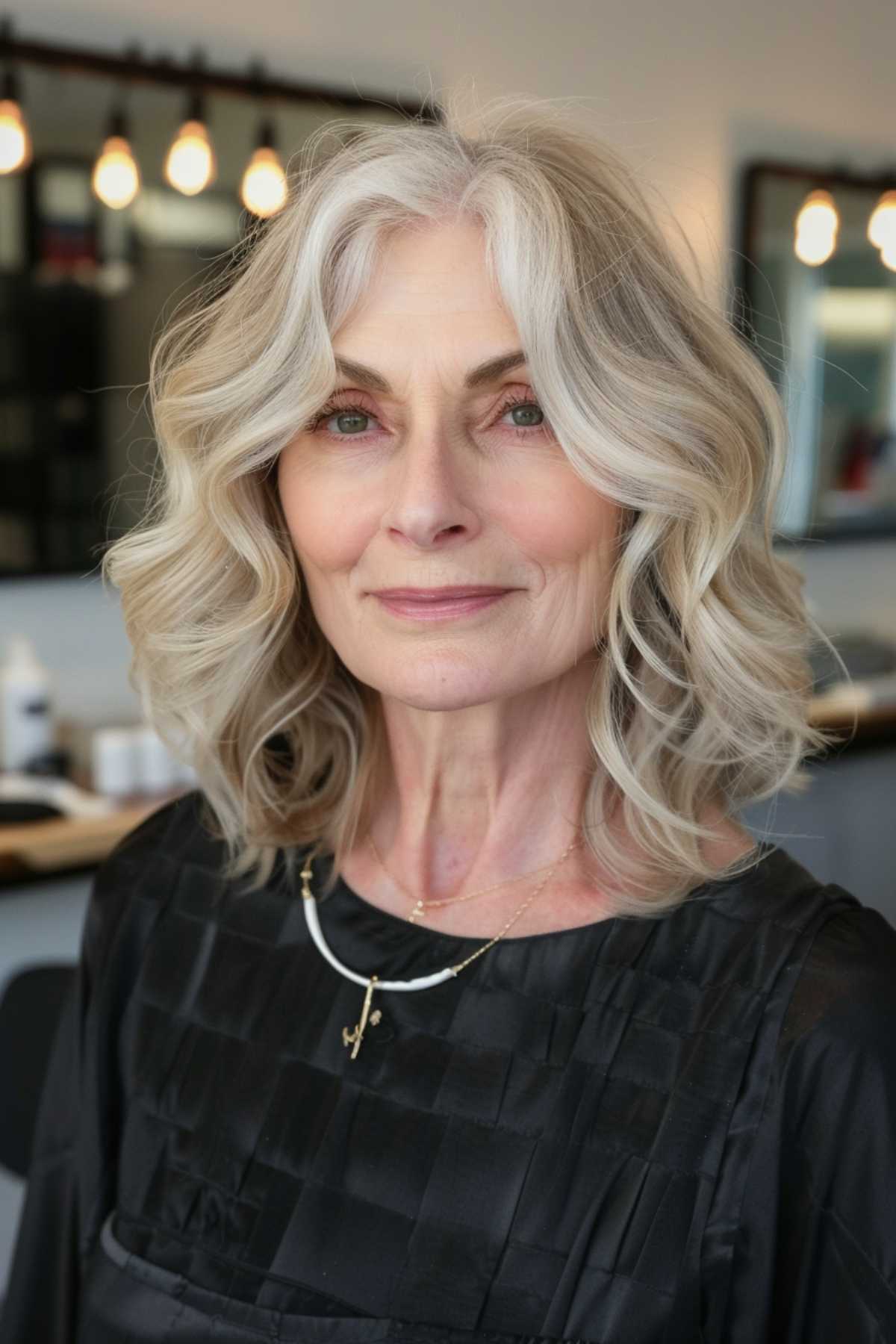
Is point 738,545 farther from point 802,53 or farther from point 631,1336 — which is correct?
point 802,53

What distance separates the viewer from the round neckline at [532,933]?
1171 millimetres

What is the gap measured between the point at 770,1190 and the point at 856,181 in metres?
3.82

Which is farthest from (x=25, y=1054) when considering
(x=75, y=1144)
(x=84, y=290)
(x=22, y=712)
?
(x=84, y=290)

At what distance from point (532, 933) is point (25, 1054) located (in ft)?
3.00

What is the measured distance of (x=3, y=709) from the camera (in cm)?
295

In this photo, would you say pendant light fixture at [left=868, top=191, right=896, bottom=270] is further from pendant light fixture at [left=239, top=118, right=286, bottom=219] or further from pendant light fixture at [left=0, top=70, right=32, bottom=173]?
pendant light fixture at [left=0, top=70, right=32, bottom=173]

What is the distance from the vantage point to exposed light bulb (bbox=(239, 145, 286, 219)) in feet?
10.1

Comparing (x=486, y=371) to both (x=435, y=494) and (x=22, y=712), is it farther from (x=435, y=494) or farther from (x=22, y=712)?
(x=22, y=712)

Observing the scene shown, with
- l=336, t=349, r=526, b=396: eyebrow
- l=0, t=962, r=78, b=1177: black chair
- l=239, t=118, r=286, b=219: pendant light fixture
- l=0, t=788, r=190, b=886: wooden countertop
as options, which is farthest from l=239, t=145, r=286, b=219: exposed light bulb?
l=336, t=349, r=526, b=396: eyebrow

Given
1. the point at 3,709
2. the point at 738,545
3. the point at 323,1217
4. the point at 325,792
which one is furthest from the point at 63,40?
the point at 323,1217

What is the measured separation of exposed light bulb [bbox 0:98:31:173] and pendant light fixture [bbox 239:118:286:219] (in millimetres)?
477

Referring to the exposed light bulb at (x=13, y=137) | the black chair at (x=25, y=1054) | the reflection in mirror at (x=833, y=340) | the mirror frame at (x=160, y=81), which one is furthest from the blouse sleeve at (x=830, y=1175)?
the reflection in mirror at (x=833, y=340)

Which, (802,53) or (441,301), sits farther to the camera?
(802,53)

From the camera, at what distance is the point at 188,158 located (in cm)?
303
